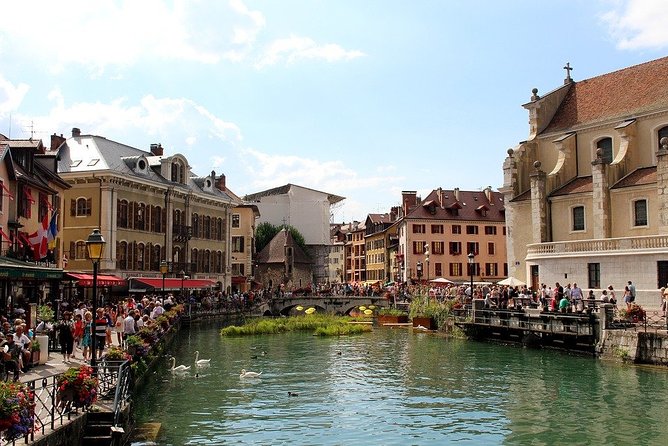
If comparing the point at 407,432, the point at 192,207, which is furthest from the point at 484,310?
the point at 192,207

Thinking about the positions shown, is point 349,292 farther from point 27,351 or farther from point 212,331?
point 27,351

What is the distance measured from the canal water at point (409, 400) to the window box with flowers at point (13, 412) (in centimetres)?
724

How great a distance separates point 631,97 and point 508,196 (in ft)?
35.9

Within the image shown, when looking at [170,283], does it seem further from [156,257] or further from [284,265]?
[284,265]

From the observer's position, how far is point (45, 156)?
42.0 metres

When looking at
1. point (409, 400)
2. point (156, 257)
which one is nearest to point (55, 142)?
point (156, 257)

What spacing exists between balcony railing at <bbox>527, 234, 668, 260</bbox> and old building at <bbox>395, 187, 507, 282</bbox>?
37.8 meters

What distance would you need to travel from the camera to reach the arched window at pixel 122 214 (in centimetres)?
5266

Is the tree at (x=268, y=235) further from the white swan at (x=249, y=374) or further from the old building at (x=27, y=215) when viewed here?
the white swan at (x=249, y=374)

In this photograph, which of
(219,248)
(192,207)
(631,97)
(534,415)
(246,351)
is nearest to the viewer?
(534,415)

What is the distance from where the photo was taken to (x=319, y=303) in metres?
69.9

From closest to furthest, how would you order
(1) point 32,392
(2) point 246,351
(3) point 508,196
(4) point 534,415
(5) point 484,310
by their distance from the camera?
(1) point 32,392, (4) point 534,415, (2) point 246,351, (5) point 484,310, (3) point 508,196

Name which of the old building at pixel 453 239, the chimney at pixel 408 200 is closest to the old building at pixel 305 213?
the chimney at pixel 408 200

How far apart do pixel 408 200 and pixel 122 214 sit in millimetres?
46392
